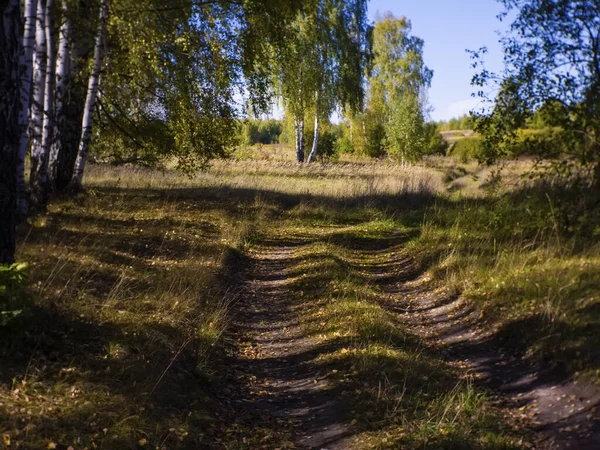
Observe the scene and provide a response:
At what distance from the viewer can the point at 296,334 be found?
7.43 meters

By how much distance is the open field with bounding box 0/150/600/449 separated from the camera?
4.67 m

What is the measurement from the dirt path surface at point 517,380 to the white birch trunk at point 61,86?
7903 mm

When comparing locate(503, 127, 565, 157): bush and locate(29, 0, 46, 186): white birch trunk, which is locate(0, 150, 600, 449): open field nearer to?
locate(503, 127, 565, 157): bush

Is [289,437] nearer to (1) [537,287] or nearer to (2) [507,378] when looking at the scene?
(2) [507,378]

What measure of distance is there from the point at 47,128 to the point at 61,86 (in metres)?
1.22

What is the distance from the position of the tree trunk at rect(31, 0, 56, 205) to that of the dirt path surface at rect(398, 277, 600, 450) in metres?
7.32

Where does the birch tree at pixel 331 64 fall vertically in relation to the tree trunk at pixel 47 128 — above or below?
above

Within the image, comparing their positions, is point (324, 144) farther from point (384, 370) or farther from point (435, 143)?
point (384, 370)

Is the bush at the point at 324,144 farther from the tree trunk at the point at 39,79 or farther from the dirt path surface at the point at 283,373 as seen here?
the dirt path surface at the point at 283,373

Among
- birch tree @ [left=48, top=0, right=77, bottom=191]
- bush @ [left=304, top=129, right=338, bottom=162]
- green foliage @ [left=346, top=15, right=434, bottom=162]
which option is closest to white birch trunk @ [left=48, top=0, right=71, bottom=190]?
birch tree @ [left=48, top=0, right=77, bottom=191]

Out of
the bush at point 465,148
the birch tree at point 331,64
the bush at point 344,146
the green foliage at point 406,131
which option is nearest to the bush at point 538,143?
the birch tree at point 331,64

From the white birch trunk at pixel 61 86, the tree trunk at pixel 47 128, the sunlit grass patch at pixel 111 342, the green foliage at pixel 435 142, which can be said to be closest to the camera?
the sunlit grass patch at pixel 111 342

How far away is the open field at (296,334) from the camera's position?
4668 millimetres

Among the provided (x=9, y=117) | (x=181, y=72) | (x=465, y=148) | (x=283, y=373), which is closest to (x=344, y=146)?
(x=465, y=148)
